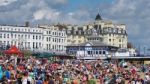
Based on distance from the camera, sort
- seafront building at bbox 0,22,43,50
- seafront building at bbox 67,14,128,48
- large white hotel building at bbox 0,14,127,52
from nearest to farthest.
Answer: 1. seafront building at bbox 0,22,43,50
2. large white hotel building at bbox 0,14,127,52
3. seafront building at bbox 67,14,128,48

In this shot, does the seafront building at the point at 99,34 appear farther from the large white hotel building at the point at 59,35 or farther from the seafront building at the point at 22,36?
the seafront building at the point at 22,36

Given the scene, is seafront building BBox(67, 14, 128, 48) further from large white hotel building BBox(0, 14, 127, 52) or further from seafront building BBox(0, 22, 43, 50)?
seafront building BBox(0, 22, 43, 50)

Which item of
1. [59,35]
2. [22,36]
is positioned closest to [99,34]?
[59,35]

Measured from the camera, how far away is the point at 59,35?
4995 inches

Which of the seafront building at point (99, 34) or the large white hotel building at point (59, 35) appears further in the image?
the seafront building at point (99, 34)

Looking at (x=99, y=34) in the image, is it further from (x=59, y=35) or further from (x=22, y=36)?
(x=22, y=36)

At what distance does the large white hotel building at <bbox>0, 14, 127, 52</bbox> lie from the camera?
4555 inches

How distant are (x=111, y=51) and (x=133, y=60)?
20.5 metres

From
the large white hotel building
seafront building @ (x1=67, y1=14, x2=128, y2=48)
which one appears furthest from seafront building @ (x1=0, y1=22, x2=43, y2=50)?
seafront building @ (x1=67, y1=14, x2=128, y2=48)

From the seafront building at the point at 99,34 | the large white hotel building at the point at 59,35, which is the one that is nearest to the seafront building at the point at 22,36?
the large white hotel building at the point at 59,35

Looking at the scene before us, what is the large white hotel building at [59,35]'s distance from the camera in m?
116

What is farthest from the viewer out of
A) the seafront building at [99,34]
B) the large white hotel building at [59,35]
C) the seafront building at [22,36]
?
the seafront building at [99,34]

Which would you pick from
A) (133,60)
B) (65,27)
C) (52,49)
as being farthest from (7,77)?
(65,27)

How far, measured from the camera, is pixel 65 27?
5477 inches
